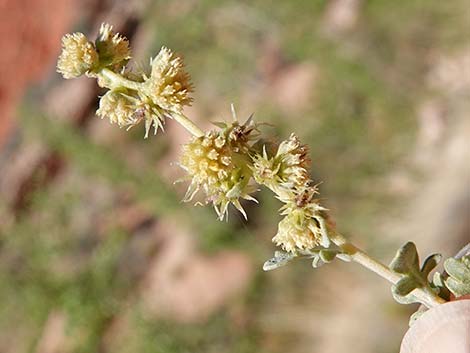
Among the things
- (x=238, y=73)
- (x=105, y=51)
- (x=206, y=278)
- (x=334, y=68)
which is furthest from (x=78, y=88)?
(x=105, y=51)

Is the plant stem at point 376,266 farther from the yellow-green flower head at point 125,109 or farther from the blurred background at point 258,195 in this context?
the blurred background at point 258,195

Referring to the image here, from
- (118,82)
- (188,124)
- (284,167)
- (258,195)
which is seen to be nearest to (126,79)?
(118,82)

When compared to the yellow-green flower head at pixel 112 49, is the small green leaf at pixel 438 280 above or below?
below

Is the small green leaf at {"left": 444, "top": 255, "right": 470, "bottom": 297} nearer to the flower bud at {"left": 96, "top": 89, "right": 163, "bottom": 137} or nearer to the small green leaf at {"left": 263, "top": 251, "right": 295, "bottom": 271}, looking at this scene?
the small green leaf at {"left": 263, "top": 251, "right": 295, "bottom": 271}

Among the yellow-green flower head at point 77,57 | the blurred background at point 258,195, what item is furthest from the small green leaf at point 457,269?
the blurred background at point 258,195

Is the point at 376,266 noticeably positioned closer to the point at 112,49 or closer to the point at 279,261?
the point at 279,261
